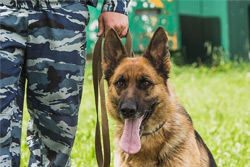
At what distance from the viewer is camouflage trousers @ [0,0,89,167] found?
10.0ft

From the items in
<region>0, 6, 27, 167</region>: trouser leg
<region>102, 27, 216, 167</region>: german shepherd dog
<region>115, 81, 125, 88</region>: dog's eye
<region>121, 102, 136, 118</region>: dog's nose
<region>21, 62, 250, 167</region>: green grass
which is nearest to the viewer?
<region>0, 6, 27, 167</region>: trouser leg

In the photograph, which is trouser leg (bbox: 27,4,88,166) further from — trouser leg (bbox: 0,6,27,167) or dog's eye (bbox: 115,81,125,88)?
dog's eye (bbox: 115,81,125,88)

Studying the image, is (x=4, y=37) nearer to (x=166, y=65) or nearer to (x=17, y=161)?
(x=17, y=161)

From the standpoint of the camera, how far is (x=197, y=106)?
720cm

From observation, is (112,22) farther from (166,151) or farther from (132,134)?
(166,151)

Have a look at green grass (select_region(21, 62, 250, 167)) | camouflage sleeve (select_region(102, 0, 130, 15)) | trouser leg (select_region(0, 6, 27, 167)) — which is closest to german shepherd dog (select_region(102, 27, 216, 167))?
camouflage sleeve (select_region(102, 0, 130, 15))

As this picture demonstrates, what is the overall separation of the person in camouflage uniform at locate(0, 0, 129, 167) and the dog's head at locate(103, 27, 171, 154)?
0.28 meters

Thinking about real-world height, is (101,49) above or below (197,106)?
above

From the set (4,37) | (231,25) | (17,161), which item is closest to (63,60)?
(4,37)

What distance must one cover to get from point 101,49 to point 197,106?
3549mm

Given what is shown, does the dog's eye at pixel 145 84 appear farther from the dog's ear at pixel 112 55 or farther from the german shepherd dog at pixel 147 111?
the dog's ear at pixel 112 55

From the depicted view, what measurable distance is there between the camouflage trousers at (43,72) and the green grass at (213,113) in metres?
1.35

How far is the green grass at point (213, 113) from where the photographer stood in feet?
16.4

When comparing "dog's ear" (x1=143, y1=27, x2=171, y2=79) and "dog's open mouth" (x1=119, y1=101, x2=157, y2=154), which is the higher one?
"dog's ear" (x1=143, y1=27, x2=171, y2=79)
